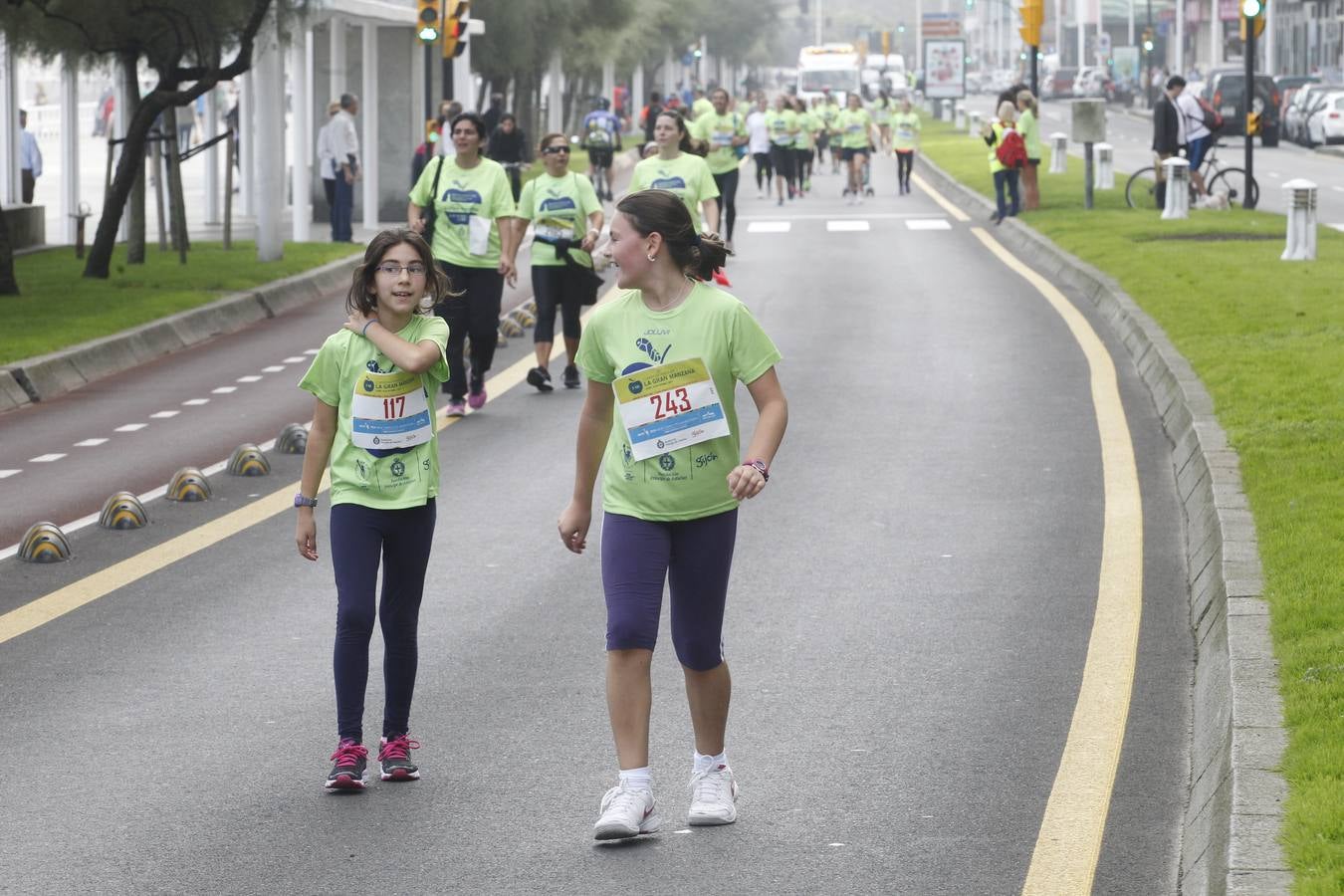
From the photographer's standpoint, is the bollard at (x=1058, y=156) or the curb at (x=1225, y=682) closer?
the curb at (x=1225, y=682)

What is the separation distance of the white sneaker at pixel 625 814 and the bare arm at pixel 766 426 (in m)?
0.80

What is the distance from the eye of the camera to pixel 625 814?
565cm

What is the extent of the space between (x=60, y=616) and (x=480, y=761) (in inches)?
109

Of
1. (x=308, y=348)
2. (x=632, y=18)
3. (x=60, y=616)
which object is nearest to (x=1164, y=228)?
(x=308, y=348)

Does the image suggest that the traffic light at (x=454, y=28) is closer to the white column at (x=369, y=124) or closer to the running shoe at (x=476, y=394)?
the white column at (x=369, y=124)

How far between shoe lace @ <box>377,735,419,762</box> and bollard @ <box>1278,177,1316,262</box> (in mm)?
15767

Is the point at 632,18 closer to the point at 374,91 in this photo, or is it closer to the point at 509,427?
the point at 374,91

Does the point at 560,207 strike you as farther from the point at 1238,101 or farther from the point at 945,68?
the point at 945,68

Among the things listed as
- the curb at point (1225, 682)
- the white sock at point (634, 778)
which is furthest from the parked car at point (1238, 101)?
the white sock at point (634, 778)

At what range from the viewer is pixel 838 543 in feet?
32.4

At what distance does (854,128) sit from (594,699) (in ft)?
104

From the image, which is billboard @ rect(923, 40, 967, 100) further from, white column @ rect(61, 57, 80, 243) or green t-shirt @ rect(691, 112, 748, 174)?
white column @ rect(61, 57, 80, 243)

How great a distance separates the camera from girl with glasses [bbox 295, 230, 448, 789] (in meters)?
6.28

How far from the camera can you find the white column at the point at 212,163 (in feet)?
103
